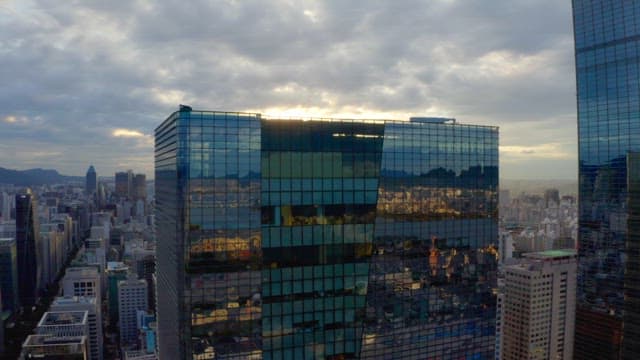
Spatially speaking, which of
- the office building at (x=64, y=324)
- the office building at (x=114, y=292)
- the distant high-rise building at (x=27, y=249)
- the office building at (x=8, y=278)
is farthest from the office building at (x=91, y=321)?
the distant high-rise building at (x=27, y=249)

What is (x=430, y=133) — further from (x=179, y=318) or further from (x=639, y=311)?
(x=639, y=311)

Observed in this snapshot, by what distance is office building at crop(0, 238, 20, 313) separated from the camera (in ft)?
415

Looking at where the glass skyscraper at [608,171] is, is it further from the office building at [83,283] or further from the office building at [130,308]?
the office building at [83,283]

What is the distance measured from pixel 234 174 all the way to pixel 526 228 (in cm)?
18050

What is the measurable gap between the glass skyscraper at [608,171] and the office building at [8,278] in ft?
416

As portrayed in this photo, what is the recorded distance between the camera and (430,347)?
111 ft

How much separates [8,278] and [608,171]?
13295 centimetres

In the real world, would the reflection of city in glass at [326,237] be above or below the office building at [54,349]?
above

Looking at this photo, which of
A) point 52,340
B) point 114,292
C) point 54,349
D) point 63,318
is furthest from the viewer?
point 114,292

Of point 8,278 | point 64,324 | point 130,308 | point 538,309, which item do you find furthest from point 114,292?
point 538,309

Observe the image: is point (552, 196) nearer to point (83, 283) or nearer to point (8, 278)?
point (83, 283)

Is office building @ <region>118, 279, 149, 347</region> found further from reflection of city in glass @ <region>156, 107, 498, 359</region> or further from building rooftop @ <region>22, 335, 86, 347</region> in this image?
reflection of city in glass @ <region>156, 107, 498, 359</region>

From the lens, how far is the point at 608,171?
66.8m

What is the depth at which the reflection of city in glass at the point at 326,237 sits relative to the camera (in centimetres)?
2778
